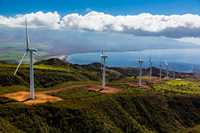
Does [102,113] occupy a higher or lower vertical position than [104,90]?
lower

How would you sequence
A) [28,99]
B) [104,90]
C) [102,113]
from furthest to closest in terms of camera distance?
[104,90] → [28,99] → [102,113]

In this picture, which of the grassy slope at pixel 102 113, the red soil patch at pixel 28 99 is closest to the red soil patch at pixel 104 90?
the grassy slope at pixel 102 113

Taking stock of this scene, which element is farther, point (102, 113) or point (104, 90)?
point (104, 90)

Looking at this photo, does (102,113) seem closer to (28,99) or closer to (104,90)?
(28,99)

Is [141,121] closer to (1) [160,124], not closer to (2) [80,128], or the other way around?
(1) [160,124]

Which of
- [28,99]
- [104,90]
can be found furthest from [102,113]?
[104,90]

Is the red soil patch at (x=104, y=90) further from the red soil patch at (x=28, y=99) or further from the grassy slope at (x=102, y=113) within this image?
the red soil patch at (x=28, y=99)

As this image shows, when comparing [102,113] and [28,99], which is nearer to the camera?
[102,113]

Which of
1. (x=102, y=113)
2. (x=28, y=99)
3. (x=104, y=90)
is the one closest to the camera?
(x=102, y=113)

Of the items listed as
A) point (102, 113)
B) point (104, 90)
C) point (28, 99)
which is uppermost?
point (28, 99)

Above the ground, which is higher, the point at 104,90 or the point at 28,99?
the point at 28,99
